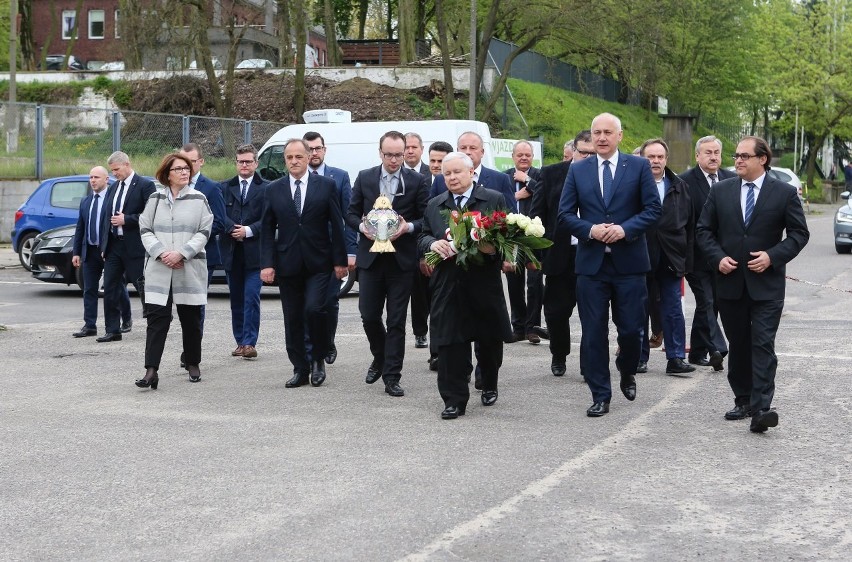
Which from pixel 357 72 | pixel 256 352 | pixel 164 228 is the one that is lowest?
pixel 256 352

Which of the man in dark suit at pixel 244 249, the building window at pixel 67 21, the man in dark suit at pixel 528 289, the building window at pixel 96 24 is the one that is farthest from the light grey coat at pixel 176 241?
the building window at pixel 67 21

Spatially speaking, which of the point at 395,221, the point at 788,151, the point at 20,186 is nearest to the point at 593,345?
the point at 395,221

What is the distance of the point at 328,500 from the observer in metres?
6.39

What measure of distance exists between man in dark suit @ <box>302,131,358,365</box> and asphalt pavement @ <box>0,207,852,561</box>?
463mm

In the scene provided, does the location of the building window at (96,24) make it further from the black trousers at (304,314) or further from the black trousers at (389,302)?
the black trousers at (389,302)

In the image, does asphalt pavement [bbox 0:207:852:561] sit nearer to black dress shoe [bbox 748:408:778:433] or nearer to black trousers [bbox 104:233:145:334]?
black dress shoe [bbox 748:408:778:433]

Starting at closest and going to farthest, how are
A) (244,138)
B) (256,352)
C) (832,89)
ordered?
(256,352)
(244,138)
(832,89)

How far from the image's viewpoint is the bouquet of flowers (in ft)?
28.5

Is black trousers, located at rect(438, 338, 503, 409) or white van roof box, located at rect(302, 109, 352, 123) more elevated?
white van roof box, located at rect(302, 109, 352, 123)

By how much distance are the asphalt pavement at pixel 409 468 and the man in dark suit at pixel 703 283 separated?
1.25 ft

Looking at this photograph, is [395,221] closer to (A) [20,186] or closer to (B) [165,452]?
(B) [165,452]

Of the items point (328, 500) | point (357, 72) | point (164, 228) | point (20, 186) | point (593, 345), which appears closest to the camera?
point (328, 500)

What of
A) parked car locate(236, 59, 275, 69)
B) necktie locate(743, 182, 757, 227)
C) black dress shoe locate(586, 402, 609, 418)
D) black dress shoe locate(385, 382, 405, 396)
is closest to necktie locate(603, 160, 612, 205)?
necktie locate(743, 182, 757, 227)

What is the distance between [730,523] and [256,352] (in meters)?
6.98
